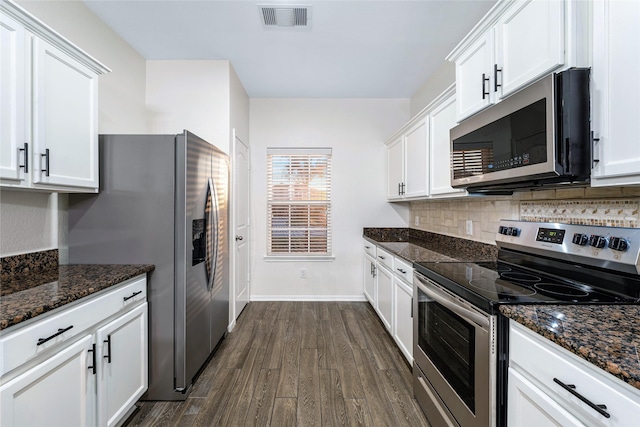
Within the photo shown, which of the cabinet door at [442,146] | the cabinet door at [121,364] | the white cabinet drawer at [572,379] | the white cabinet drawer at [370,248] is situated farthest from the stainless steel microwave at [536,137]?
the cabinet door at [121,364]

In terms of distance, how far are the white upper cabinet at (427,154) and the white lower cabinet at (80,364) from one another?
228cm

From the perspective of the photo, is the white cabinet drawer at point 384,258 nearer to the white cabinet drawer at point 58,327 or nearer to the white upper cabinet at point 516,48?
the white upper cabinet at point 516,48

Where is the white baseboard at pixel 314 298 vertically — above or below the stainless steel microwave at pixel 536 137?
below

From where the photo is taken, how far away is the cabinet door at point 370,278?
349cm

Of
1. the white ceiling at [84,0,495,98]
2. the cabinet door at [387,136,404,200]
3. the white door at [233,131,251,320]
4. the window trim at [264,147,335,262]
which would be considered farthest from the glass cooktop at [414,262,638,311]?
the window trim at [264,147,335,262]

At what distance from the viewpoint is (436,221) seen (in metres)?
3.33

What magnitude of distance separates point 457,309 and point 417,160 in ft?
5.88

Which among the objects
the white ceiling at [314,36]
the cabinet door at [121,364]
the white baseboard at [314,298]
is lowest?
the white baseboard at [314,298]

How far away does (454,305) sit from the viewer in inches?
57.4

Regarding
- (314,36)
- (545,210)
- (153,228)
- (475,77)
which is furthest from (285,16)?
(545,210)

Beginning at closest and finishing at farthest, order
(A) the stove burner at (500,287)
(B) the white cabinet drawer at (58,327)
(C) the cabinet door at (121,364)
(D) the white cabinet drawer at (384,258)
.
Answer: (B) the white cabinet drawer at (58,327)
(A) the stove burner at (500,287)
(C) the cabinet door at (121,364)
(D) the white cabinet drawer at (384,258)

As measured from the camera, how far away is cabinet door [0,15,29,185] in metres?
1.32

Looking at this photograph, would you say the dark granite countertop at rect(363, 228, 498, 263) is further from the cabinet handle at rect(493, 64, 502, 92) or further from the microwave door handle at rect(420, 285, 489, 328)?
the cabinet handle at rect(493, 64, 502, 92)

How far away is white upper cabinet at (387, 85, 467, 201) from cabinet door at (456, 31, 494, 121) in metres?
0.21
